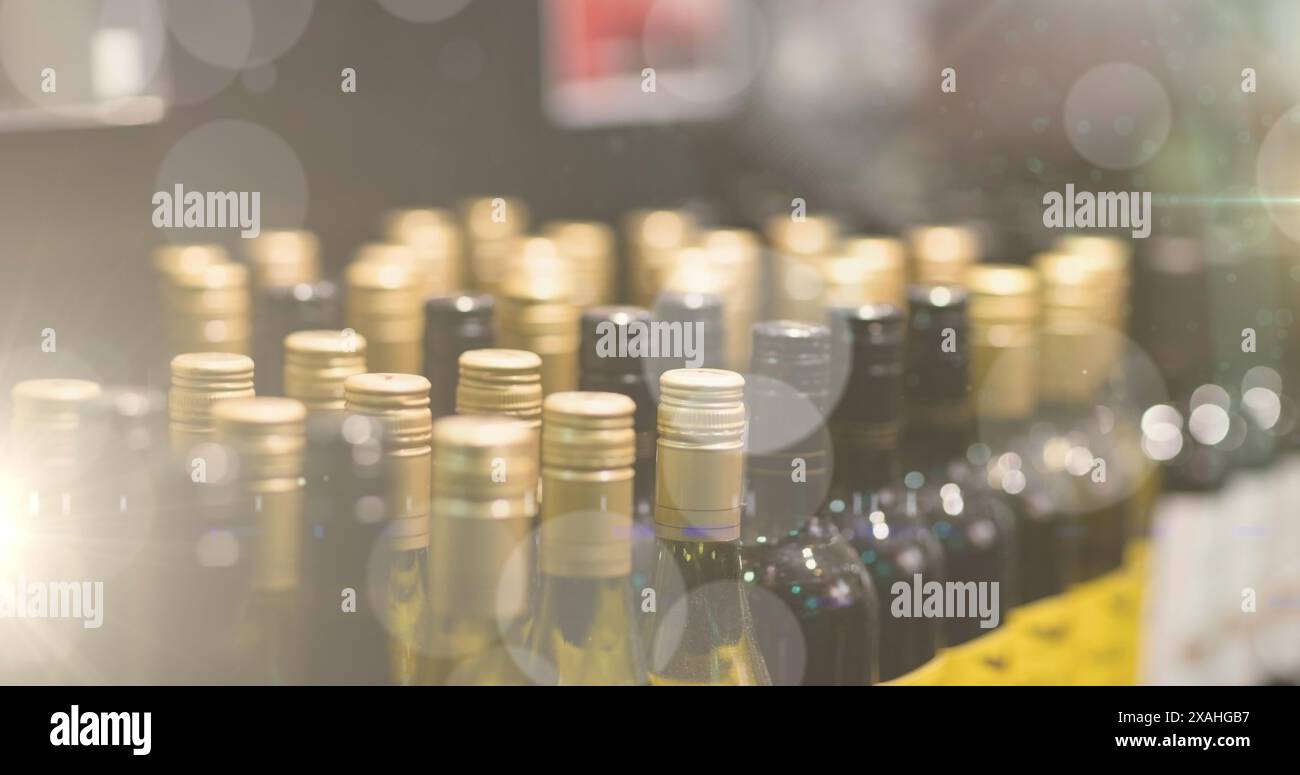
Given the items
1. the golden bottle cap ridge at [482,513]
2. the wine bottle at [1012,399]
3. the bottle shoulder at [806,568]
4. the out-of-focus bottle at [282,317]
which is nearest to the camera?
the golden bottle cap ridge at [482,513]

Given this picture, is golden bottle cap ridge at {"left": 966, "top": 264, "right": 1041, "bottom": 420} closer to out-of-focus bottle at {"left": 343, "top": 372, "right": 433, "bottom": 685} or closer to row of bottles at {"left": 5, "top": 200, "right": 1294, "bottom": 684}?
row of bottles at {"left": 5, "top": 200, "right": 1294, "bottom": 684}

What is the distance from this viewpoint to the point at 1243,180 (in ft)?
5.89

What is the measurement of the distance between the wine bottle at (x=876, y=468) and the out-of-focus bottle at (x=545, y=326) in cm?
22

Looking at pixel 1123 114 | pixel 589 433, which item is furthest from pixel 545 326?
pixel 1123 114

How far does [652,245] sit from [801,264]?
21cm

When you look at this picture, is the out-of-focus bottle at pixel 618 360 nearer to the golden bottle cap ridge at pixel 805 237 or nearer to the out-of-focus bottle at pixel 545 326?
the out-of-focus bottle at pixel 545 326

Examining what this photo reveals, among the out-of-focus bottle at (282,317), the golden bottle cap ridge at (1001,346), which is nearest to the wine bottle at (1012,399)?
the golden bottle cap ridge at (1001,346)

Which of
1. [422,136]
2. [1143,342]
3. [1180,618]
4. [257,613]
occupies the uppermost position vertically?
[422,136]

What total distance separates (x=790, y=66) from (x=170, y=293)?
1.33 metres

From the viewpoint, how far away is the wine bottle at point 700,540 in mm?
769

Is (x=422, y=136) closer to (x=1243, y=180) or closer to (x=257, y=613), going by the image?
(x=1243, y=180)

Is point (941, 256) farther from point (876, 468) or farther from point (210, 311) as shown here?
point (210, 311)

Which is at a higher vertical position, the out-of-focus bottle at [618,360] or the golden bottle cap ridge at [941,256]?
the golden bottle cap ridge at [941,256]
